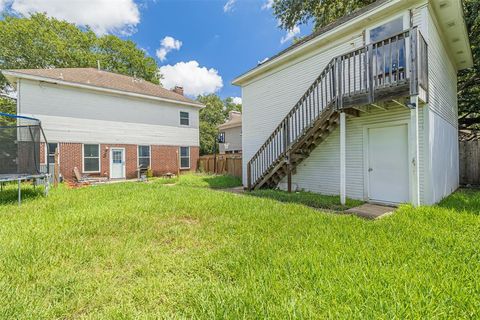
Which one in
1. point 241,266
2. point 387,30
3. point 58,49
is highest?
point 58,49

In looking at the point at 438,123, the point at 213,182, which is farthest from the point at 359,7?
the point at 213,182

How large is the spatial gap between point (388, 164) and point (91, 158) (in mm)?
14048

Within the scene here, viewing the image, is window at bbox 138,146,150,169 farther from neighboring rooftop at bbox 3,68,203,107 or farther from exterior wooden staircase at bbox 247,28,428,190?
exterior wooden staircase at bbox 247,28,428,190

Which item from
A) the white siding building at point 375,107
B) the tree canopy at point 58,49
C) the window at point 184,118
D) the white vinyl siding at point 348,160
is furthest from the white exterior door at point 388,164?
the tree canopy at point 58,49

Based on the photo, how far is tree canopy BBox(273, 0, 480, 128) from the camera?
33.2 ft

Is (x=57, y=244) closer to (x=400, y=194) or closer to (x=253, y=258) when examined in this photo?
(x=253, y=258)

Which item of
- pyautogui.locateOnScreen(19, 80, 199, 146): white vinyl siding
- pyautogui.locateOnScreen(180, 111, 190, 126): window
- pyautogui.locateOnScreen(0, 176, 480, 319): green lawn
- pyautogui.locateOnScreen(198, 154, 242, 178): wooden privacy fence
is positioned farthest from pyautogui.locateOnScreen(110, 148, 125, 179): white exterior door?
pyautogui.locateOnScreen(0, 176, 480, 319): green lawn

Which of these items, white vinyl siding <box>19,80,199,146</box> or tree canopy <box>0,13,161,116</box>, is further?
tree canopy <box>0,13,161,116</box>

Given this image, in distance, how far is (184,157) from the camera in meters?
16.8

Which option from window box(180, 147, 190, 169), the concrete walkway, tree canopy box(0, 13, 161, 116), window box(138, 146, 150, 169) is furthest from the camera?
tree canopy box(0, 13, 161, 116)

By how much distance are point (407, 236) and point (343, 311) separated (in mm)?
2288

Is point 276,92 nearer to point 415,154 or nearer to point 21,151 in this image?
point 415,154

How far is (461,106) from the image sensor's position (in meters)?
12.2

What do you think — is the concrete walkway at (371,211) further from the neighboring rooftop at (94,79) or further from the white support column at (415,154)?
the neighboring rooftop at (94,79)
